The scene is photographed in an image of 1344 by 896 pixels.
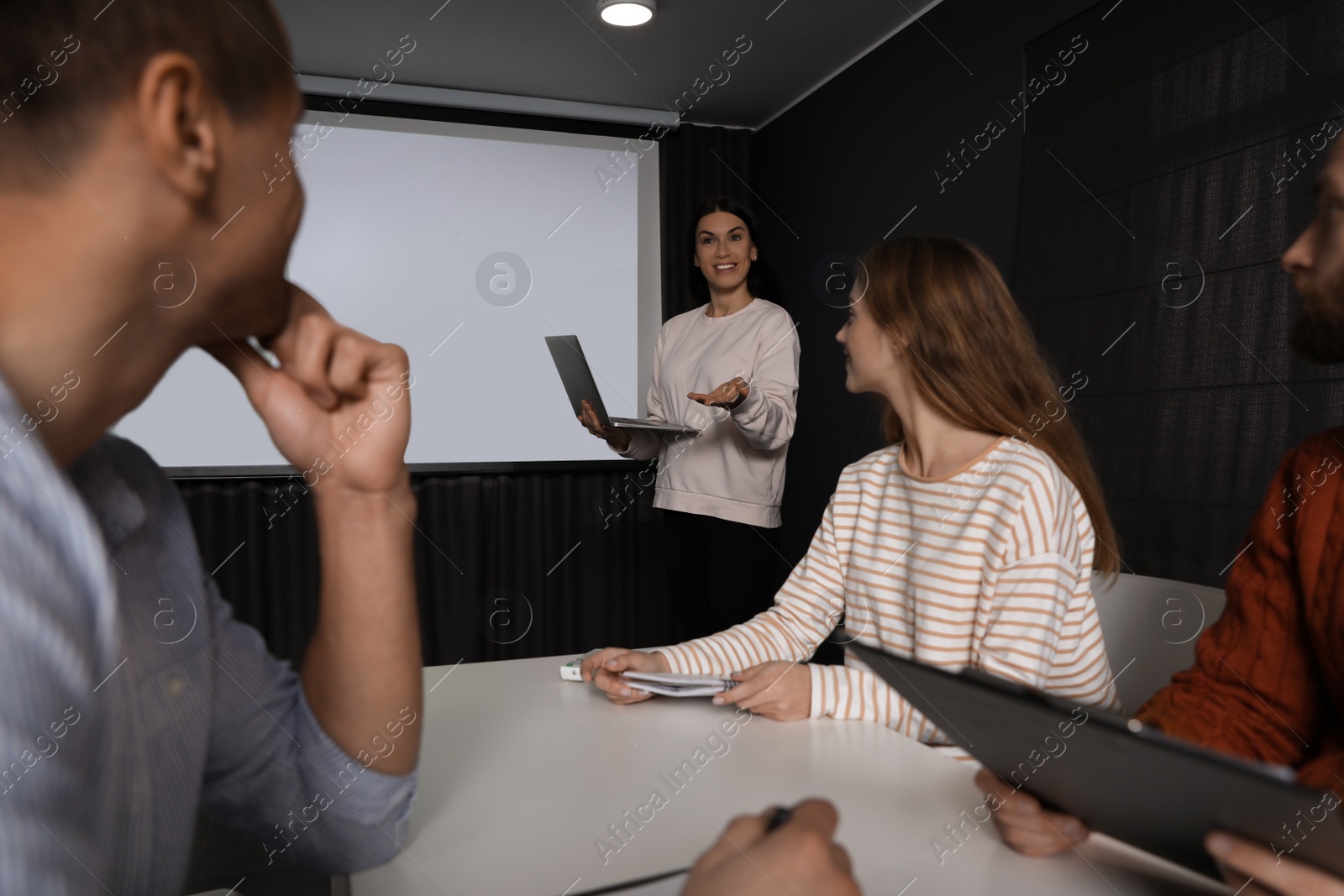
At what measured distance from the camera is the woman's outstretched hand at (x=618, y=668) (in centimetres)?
111

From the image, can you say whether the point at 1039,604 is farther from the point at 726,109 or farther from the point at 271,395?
the point at 726,109

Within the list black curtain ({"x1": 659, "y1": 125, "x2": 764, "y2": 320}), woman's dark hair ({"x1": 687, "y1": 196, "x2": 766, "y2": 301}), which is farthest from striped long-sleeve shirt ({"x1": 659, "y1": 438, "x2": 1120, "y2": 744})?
black curtain ({"x1": 659, "y1": 125, "x2": 764, "y2": 320})

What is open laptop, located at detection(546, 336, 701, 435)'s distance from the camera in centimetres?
241

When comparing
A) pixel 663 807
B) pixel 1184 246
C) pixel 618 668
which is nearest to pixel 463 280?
pixel 1184 246

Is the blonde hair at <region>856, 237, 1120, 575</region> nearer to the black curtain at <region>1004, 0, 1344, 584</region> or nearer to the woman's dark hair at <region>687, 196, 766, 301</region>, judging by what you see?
the black curtain at <region>1004, 0, 1344, 584</region>

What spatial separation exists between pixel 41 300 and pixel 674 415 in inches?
98.0

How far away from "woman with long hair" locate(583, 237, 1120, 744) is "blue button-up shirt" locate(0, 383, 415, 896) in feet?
1.60

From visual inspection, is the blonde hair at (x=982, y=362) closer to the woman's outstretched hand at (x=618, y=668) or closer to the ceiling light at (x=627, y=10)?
the woman's outstretched hand at (x=618, y=668)

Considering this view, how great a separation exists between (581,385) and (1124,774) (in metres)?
2.19

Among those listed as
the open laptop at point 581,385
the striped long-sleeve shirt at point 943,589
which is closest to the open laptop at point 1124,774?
the striped long-sleeve shirt at point 943,589

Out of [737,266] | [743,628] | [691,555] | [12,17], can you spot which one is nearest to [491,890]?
[12,17]

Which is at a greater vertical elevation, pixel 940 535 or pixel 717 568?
pixel 940 535

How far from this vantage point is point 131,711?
1.83 feet

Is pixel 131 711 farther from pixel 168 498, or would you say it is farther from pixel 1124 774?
pixel 1124 774
